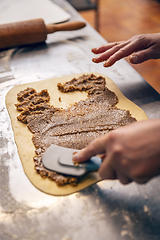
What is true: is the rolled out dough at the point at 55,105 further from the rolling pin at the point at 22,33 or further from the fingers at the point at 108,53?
the rolling pin at the point at 22,33

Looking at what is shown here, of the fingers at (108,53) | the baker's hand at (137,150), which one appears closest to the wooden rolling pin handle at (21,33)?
the fingers at (108,53)

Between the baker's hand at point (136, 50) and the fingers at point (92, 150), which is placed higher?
the baker's hand at point (136, 50)

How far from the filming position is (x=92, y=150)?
2.41 ft

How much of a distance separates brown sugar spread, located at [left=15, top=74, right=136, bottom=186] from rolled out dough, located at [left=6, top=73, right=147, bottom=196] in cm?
2

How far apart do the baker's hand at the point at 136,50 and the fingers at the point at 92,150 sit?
24.4 inches

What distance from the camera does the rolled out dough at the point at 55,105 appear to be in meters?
0.86

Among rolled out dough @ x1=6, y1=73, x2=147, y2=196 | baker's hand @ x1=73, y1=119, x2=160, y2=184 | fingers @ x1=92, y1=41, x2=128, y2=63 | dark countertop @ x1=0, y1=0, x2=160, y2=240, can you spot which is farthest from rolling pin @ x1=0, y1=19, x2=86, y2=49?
baker's hand @ x1=73, y1=119, x2=160, y2=184

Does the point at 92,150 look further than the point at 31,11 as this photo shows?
No

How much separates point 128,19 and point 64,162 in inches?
124

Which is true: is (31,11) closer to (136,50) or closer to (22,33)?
(22,33)

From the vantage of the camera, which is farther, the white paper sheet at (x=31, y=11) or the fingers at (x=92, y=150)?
the white paper sheet at (x=31, y=11)

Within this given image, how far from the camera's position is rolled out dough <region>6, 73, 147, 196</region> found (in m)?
0.86

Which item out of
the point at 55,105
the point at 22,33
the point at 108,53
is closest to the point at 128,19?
the point at 22,33

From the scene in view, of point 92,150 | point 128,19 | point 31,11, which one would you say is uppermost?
point 31,11
